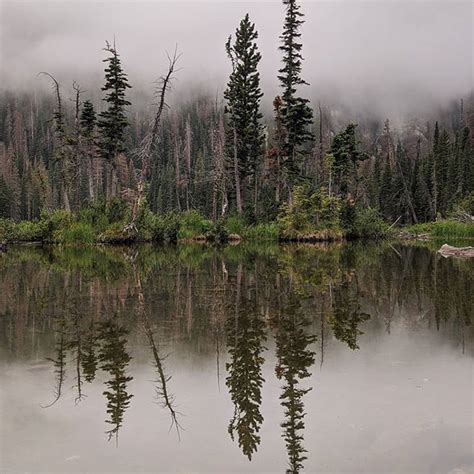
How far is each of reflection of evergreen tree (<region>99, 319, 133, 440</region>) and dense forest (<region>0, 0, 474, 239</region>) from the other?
86.7 ft

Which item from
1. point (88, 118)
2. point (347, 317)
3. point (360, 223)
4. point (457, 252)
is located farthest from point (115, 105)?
point (347, 317)

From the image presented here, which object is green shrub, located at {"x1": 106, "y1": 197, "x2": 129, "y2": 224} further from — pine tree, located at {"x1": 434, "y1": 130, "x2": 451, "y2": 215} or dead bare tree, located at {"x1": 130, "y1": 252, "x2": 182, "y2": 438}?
pine tree, located at {"x1": 434, "y1": 130, "x2": 451, "y2": 215}

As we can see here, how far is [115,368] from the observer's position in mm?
7316

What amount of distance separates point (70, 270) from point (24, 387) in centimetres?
1387

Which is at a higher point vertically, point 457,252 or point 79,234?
point 79,234

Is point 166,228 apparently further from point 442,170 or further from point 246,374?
point 442,170

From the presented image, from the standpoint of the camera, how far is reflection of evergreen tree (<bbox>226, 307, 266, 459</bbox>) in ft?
17.5

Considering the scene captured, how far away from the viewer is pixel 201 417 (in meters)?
5.69

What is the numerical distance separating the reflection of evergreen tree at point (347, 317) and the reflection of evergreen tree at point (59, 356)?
163 inches

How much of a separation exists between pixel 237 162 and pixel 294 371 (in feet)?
144

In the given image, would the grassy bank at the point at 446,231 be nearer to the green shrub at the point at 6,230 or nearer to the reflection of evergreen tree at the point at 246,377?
the green shrub at the point at 6,230

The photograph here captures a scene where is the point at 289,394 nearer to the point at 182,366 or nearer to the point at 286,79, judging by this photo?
the point at 182,366

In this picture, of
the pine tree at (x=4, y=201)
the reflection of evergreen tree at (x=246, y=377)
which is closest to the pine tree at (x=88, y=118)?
the reflection of evergreen tree at (x=246, y=377)

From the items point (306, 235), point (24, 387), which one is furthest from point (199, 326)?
point (306, 235)
